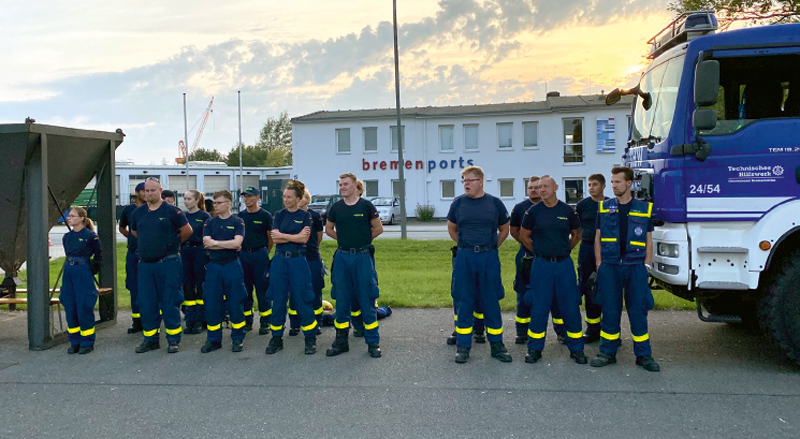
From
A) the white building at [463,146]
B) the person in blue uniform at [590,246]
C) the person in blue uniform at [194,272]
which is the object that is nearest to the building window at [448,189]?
the white building at [463,146]

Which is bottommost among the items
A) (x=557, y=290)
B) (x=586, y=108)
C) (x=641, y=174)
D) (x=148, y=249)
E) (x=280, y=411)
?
(x=280, y=411)

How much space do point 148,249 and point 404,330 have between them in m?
→ 3.19

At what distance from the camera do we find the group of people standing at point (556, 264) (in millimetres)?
6012

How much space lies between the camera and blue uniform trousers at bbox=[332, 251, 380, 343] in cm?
677

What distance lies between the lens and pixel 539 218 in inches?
251

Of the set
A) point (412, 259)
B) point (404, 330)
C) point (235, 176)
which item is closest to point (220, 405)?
point (404, 330)

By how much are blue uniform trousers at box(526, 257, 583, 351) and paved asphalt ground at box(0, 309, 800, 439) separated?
0.26 meters

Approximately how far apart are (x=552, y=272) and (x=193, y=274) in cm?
458

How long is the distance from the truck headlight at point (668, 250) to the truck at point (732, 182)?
0.01 m

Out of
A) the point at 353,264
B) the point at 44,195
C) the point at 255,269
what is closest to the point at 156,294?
the point at 255,269

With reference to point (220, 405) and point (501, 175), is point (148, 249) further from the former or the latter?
point (501, 175)

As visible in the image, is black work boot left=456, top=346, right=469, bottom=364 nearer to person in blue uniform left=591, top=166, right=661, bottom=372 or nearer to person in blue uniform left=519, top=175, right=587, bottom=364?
person in blue uniform left=519, top=175, right=587, bottom=364

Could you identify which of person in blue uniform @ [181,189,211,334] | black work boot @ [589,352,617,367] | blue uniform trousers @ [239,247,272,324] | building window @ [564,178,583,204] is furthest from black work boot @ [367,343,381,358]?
building window @ [564,178,583,204]

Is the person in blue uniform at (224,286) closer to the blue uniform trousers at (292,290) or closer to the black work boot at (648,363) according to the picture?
the blue uniform trousers at (292,290)
